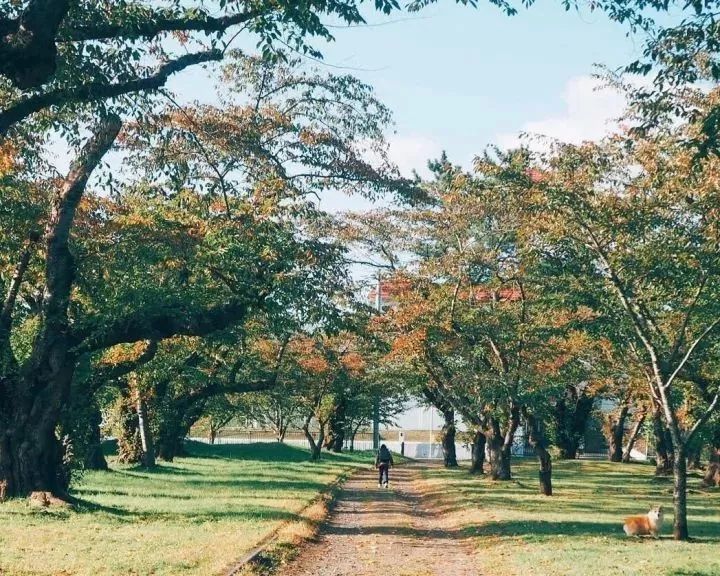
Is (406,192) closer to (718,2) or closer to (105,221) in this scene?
(105,221)

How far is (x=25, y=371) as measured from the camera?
1945 cm

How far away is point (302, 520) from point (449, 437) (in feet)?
114

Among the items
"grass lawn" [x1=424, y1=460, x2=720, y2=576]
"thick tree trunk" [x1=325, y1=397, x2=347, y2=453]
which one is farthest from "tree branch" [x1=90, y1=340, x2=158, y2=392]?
A: "thick tree trunk" [x1=325, y1=397, x2=347, y2=453]

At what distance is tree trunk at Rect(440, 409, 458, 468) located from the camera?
168ft

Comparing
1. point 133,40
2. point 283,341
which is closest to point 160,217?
point 133,40

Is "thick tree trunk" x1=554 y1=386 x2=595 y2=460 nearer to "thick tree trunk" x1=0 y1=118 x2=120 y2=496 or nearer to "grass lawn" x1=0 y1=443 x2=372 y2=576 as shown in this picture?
"grass lawn" x1=0 y1=443 x2=372 y2=576

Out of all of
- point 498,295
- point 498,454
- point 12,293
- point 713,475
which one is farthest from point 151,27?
point 713,475

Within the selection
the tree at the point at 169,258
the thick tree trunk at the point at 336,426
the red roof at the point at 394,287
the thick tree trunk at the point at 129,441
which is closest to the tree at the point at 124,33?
the tree at the point at 169,258

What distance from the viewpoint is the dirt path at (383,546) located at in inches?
540

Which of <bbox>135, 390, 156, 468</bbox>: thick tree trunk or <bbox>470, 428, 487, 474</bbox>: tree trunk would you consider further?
<bbox>470, 428, 487, 474</bbox>: tree trunk

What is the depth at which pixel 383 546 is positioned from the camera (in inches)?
650

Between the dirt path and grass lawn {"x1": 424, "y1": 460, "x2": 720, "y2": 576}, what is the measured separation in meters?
0.58

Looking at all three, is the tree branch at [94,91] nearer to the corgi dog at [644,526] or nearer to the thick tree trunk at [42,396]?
the thick tree trunk at [42,396]

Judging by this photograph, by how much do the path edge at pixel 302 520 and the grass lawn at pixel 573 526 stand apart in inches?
128
